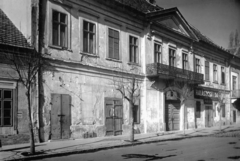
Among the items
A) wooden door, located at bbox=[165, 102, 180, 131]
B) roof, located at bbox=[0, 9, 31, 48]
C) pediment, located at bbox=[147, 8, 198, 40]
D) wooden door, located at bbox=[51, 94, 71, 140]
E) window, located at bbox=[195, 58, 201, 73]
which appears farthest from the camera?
window, located at bbox=[195, 58, 201, 73]

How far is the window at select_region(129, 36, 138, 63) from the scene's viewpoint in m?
20.3

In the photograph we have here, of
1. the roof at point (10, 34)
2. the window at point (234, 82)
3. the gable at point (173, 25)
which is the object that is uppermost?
the gable at point (173, 25)

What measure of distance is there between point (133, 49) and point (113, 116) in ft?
17.3

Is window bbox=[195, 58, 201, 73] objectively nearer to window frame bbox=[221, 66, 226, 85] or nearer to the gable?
the gable

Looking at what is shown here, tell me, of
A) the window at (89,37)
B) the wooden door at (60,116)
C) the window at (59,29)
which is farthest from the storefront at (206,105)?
the window at (59,29)

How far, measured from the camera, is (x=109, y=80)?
59.5 feet

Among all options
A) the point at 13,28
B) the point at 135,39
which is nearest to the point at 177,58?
the point at 135,39

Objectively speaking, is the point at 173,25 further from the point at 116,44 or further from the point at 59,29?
the point at 59,29

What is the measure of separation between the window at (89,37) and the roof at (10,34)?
13.4 ft

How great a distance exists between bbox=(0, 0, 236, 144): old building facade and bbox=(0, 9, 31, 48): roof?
0.84m

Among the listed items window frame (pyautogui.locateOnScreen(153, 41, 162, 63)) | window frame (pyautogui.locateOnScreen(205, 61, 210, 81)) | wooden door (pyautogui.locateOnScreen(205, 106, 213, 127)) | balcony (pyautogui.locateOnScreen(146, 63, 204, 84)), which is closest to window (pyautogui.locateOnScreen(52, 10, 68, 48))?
balcony (pyautogui.locateOnScreen(146, 63, 204, 84))

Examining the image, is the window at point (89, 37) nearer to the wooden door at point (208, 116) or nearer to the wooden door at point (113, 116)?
the wooden door at point (113, 116)

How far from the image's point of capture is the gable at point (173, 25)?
76.3ft

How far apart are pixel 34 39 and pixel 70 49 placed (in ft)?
7.65
